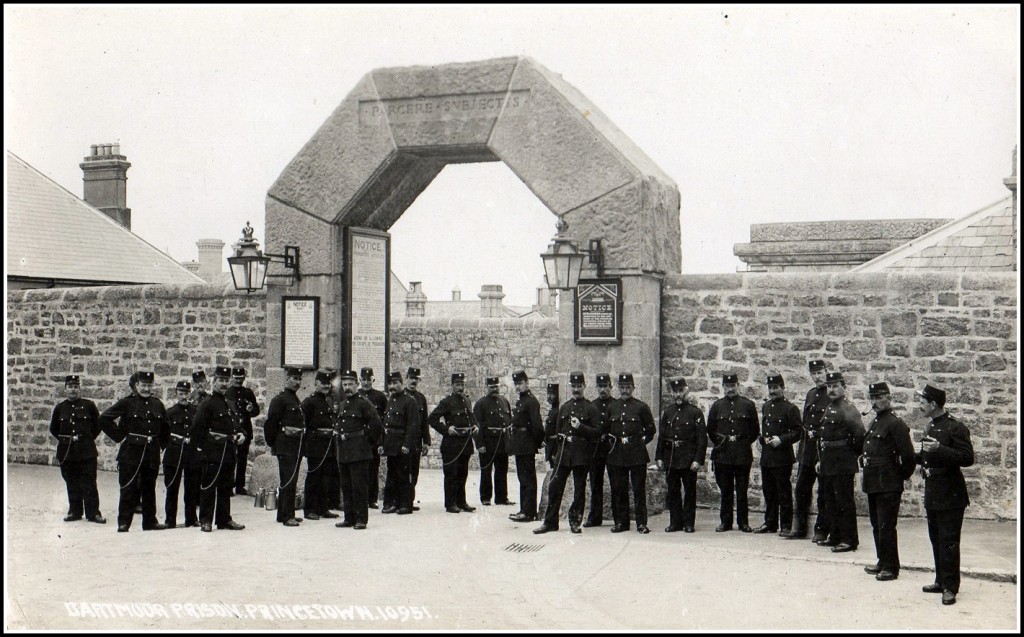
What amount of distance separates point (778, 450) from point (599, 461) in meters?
1.63

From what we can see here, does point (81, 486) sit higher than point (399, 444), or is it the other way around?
point (399, 444)

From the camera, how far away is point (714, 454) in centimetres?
1005

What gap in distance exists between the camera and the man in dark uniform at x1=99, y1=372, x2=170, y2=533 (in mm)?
10156

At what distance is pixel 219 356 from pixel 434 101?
4.56m

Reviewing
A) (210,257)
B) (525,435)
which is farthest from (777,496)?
(210,257)

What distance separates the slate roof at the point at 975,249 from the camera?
12.6 m

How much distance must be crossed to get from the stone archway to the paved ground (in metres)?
2.36

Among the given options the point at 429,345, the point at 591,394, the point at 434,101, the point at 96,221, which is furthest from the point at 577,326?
the point at 96,221

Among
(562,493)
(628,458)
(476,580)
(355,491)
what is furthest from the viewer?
(355,491)

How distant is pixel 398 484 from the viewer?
37.3ft

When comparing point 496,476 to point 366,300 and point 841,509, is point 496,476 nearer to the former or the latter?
point 366,300

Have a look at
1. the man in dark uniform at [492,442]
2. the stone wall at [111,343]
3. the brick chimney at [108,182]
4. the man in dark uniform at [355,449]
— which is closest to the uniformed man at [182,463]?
the man in dark uniform at [355,449]

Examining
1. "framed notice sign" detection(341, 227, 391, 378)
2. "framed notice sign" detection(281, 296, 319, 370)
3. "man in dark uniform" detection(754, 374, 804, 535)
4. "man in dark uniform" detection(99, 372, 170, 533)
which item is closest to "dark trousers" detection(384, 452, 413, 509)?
"framed notice sign" detection(341, 227, 391, 378)

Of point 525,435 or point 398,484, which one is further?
point 398,484
